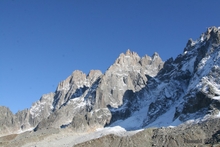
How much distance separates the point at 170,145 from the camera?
157625 mm

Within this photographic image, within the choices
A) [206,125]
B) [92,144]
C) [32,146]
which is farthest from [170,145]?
[32,146]

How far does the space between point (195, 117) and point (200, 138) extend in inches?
1736

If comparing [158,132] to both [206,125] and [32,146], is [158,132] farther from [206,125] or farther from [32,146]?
[32,146]

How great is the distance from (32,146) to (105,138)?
50.2 meters

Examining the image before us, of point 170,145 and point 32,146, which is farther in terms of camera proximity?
point 32,146

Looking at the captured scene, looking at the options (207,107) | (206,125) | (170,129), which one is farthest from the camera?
(207,107)

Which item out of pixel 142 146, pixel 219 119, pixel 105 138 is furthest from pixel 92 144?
pixel 219 119

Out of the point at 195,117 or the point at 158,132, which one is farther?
the point at 195,117

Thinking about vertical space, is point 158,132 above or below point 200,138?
above

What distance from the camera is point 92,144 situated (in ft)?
534

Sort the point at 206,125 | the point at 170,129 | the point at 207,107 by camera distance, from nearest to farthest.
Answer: the point at 206,125 → the point at 170,129 → the point at 207,107

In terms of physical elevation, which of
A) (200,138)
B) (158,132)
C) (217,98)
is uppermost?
(217,98)

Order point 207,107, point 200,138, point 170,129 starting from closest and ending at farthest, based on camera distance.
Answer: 1. point 200,138
2. point 170,129
3. point 207,107

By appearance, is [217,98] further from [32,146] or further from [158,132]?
[32,146]
